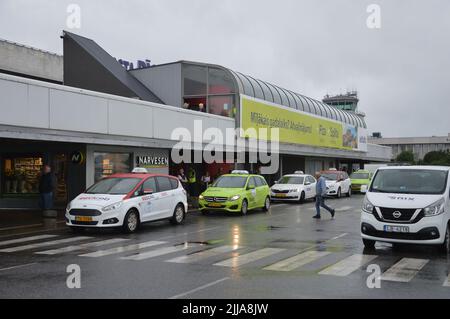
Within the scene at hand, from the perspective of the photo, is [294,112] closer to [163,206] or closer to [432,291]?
[163,206]

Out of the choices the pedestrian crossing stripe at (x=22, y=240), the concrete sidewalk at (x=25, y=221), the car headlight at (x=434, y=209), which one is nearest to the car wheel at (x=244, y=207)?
the concrete sidewalk at (x=25, y=221)

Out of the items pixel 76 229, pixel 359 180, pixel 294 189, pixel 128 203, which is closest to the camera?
pixel 128 203

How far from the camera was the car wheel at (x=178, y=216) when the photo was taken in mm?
17328

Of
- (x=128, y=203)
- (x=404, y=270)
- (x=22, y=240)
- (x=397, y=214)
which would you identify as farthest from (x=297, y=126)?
(x=404, y=270)

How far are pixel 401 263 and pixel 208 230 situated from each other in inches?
272

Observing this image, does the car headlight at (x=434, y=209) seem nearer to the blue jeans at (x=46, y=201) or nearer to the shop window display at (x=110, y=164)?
the blue jeans at (x=46, y=201)

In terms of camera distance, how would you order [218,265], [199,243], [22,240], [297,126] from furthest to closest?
[297,126], [22,240], [199,243], [218,265]

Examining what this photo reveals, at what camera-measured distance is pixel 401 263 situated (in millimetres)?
10195

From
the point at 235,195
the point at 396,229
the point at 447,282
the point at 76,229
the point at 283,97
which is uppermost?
the point at 283,97

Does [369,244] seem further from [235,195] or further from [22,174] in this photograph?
[22,174]

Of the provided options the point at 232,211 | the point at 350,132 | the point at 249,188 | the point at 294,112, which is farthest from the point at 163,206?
the point at 350,132

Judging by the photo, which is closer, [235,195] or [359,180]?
[235,195]

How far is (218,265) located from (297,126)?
30559 mm

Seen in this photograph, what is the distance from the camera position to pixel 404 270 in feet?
31.1
